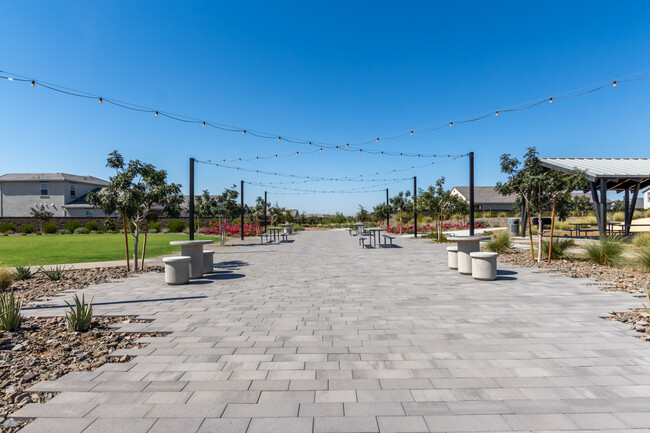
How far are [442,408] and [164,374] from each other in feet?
8.52

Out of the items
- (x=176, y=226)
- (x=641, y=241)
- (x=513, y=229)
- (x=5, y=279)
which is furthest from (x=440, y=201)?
(x=176, y=226)

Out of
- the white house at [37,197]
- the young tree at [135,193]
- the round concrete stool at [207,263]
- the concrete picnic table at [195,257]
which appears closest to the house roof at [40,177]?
the white house at [37,197]

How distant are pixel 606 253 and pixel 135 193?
1355cm

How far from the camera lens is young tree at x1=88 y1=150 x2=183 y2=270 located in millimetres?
8672

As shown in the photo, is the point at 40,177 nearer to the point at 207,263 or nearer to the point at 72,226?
the point at 72,226

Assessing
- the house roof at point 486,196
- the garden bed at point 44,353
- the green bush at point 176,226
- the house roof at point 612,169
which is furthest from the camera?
the house roof at point 486,196

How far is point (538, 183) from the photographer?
31.3ft

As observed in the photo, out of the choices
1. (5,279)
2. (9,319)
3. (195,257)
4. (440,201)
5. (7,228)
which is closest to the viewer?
(9,319)

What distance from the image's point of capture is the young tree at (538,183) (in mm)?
9344

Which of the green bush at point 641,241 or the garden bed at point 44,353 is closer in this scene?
the garden bed at point 44,353

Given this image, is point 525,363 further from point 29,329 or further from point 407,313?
point 29,329

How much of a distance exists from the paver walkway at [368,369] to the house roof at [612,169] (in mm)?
11186

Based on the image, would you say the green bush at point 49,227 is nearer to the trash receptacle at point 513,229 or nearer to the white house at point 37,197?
the white house at point 37,197

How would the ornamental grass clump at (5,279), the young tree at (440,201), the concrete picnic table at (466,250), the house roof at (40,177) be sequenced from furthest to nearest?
the house roof at (40,177) → the young tree at (440,201) → the concrete picnic table at (466,250) → the ornamental grass clump at (5,279)
